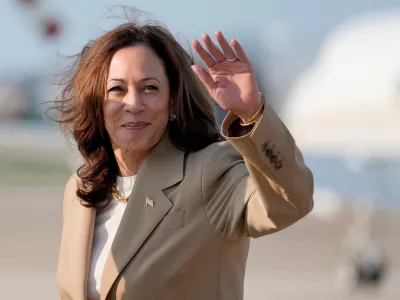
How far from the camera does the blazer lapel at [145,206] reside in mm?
2754

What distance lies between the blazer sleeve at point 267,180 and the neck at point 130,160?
485 millimetres

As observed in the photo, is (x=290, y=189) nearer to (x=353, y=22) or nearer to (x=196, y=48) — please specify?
(x=196, y=48)

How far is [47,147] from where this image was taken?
3231 cm

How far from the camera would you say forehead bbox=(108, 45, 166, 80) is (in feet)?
9.29

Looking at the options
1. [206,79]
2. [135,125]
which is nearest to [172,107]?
[135,125]

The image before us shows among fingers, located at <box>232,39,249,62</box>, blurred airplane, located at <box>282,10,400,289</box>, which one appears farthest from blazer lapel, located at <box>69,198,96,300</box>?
blurred airplane, located at <box>282,10,400,289</box>

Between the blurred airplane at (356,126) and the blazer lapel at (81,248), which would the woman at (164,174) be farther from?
the blurred airplane at (356,126)

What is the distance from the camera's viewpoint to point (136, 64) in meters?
2.85

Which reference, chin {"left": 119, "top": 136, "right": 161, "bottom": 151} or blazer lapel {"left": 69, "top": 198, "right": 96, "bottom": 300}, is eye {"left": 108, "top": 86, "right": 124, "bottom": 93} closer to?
chin {"left": 119, "top": 136, "right": 161, "bottom": 151}

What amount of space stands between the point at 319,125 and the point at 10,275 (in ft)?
19.8

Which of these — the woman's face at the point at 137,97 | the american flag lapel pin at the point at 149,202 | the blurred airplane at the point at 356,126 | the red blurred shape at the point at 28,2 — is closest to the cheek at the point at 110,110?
the woman's face at the point at 137,97

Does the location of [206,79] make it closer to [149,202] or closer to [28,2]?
[149,202]

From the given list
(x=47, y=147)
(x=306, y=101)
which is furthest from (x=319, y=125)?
(x=47, y=147)

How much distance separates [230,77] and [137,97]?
0.50 meters
